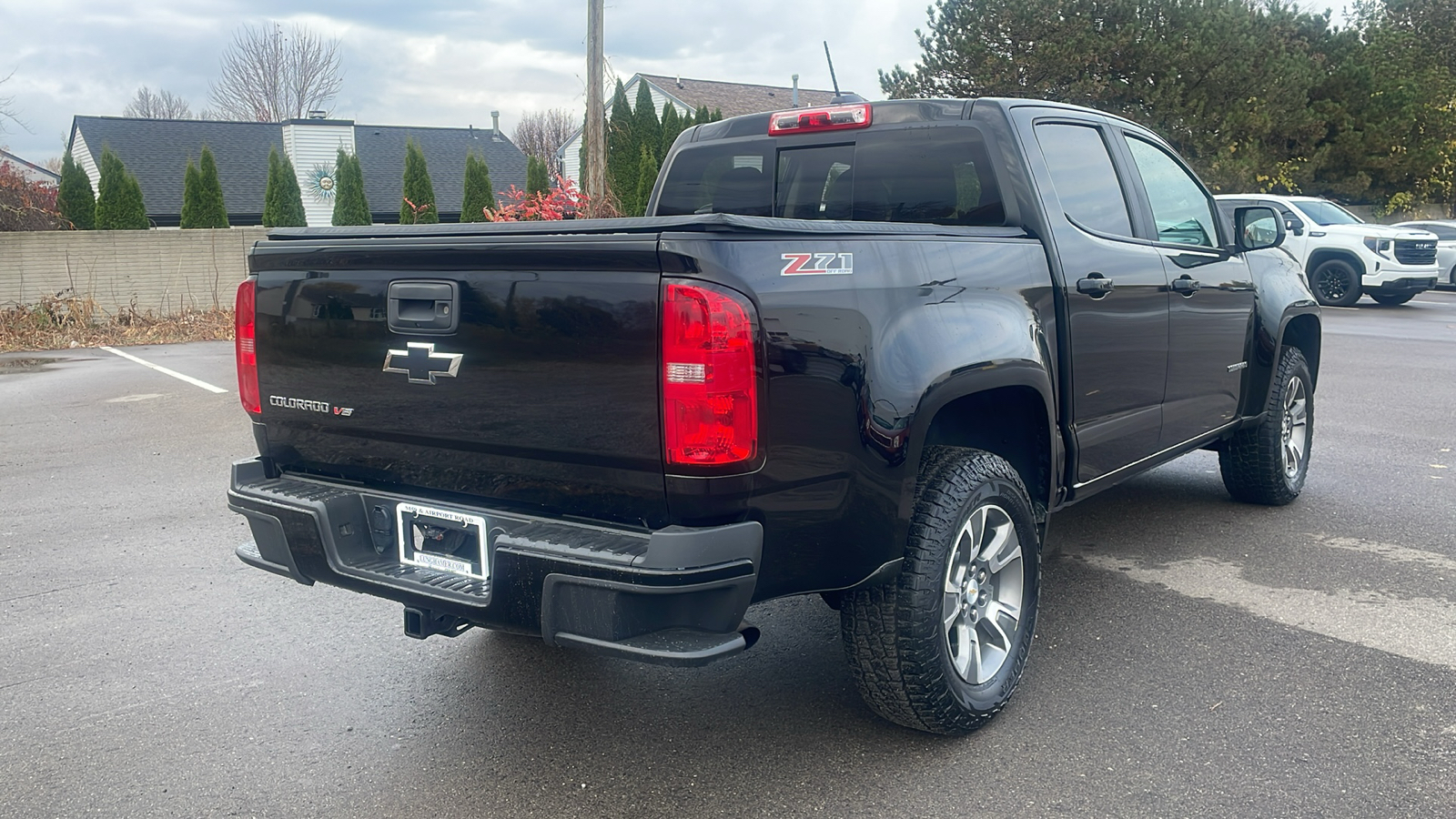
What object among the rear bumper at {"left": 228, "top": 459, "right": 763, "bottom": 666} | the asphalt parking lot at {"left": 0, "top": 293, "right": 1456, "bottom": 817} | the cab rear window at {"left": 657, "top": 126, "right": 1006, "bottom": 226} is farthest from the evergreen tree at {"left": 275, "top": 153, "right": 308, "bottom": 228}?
the rear bumper at {"left": 228, "top": 459, "right": 763, "bottom": 666}

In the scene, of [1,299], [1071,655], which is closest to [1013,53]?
[1,299]

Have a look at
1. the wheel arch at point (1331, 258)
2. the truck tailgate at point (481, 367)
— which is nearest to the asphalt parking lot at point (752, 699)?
the truck tailgate at point (481, 367)

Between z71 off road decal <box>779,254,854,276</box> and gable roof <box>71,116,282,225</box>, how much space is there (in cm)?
3844

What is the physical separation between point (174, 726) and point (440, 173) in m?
40.7

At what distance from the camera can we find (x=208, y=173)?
26172 millimetres

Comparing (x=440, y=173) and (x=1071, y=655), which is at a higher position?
(x=440, y=173)

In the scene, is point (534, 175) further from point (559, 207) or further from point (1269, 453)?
point (1269, 453)

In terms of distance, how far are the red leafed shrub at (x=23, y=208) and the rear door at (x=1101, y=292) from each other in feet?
73.7

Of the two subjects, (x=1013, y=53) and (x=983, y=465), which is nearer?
(x=983, y=465)

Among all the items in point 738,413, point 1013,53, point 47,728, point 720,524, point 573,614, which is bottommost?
point 47,728

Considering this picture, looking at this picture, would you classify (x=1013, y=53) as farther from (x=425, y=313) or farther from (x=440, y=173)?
(x=425, y=313)

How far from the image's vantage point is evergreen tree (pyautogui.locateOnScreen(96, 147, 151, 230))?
80.3 feet

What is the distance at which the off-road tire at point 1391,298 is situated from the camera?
1923 centimetres

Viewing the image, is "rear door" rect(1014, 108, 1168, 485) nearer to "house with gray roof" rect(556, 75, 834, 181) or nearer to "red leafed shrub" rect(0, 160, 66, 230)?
"red leafed shrub" rect(0, 160, 66, 230)
